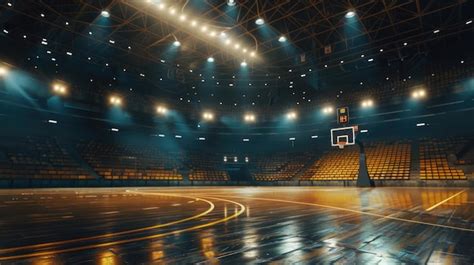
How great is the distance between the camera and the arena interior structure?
545 centimetres

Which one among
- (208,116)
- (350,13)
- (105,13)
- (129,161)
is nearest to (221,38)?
(105,13)

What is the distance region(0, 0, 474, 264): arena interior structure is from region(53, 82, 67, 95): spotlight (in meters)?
0.09

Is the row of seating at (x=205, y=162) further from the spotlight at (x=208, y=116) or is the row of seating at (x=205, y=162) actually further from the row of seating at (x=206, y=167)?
the spotlight at (x=208, y=116)

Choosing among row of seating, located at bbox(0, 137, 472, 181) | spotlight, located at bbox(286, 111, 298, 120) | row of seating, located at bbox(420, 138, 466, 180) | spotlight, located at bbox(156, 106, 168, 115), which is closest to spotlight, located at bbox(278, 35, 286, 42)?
row of seating, located at bbox(0, 137, 472, 181)

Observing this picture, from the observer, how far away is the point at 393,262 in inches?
136

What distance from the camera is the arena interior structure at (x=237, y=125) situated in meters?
5.45

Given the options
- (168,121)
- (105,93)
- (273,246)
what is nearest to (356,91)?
(168,121)

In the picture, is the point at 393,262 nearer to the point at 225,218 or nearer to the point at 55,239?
the point at 225,218

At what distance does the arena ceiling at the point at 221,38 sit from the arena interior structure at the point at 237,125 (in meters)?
0.16

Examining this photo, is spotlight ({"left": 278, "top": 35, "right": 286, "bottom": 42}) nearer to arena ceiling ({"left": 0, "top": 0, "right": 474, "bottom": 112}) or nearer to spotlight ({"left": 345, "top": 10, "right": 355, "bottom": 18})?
arena ceiling ({"left": 0, "top": 0, "right": 474, "bottom": 112})

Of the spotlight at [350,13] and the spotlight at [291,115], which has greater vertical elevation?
the spotlight at [350,13]

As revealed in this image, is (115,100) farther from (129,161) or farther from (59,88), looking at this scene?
(129,161)

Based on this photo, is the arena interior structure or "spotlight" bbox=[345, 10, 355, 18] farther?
"spotlight" bbox=[345, 10, 355, 18]

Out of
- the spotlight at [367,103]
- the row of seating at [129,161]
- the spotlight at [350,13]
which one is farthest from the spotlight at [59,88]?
the spotlight at [367,103]
